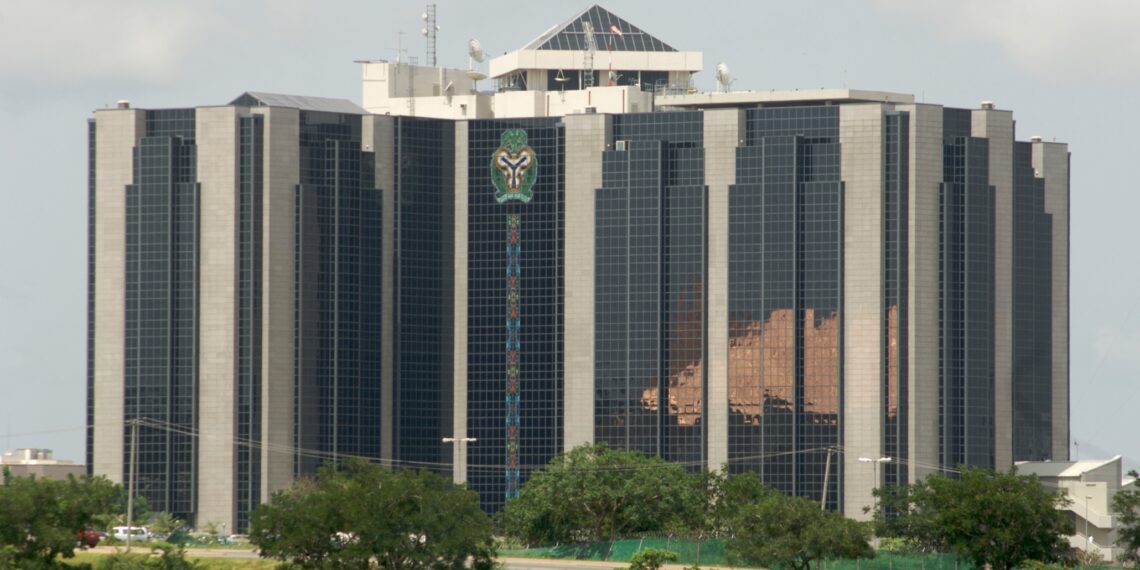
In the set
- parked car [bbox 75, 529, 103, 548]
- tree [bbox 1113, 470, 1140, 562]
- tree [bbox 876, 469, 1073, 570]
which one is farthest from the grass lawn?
tree [bbox 1113, 470, 1140, 562]

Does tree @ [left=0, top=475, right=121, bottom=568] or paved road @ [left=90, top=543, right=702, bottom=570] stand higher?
tree @ [left=0, top=475, right=121, bottom=568]

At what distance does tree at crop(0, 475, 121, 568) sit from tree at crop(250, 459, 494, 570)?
39.2 ft

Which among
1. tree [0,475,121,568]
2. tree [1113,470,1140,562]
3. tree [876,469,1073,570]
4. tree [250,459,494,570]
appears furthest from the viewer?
tree [1113,470,1140,562]

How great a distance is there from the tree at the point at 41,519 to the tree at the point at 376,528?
471 inches

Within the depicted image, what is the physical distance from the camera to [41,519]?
481 ft

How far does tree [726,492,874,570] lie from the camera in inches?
6668

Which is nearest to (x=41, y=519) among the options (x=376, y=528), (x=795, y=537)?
(x=376, y=528)

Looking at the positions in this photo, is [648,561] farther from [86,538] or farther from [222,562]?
[86,538]

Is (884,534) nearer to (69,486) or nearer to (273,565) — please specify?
(273,565)

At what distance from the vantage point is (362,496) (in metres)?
152

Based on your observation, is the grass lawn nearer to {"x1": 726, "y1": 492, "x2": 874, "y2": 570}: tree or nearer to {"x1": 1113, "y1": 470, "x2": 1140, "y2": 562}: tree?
{"x1": 726, "y1": 492, "x2": 874, "y2": 570}: tree

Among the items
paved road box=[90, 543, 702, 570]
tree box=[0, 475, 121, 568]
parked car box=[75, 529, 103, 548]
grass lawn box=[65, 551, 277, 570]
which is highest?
tree box=[0, 475, 121, 568]

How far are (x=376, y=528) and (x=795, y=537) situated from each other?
3343cm

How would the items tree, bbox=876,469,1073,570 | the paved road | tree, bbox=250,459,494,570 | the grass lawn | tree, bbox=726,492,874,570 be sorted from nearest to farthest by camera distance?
tree, bbox=250,459,494,570 → tree, bbox=726,492,874,570 → tree, bbox=876,469,1073,570 → the grass lawn → the paved road
